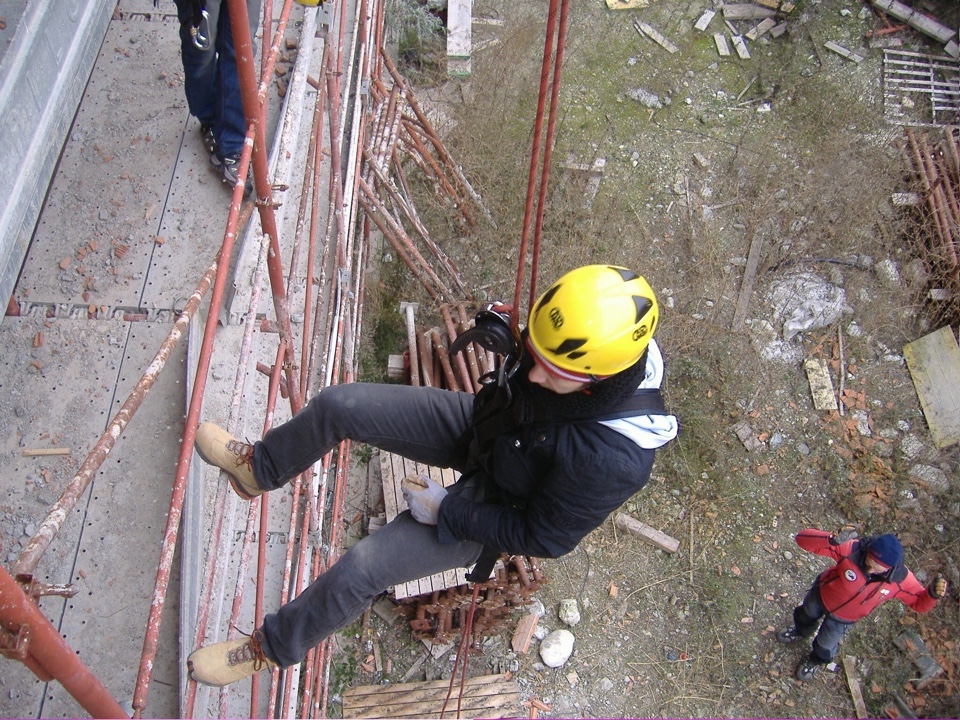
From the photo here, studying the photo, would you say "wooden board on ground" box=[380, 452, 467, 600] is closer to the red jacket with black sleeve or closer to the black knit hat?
the red jacket with black sleeve

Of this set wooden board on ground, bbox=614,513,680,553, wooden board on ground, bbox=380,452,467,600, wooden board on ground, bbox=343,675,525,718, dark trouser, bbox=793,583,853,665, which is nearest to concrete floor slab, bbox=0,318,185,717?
wooden board on ground, bbox=380,452,467,600

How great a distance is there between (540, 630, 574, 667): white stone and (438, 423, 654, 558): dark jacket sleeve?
3.28 metres

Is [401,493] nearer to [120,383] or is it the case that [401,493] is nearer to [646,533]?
[646,533]

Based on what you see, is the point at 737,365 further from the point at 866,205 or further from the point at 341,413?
the point at 341,413

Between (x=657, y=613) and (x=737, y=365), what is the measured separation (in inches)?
102

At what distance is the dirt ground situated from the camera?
6035mm

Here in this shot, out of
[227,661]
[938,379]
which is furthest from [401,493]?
[938,379]

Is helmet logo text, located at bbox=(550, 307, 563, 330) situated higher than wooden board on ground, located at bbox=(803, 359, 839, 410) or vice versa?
helmet logo text, located at bbox=(550, 307, 563, 330)

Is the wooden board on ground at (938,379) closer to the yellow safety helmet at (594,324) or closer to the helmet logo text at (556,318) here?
the yellow safety helmet at (594,324)

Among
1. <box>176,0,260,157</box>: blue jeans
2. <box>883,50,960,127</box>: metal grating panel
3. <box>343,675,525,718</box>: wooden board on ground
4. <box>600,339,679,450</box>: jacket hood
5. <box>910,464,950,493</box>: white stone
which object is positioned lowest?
<box>343,675,525,718</box>: wooden board on ground

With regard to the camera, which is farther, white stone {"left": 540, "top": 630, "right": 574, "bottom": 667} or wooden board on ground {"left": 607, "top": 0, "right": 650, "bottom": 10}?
wooden board on ground {"left": 607, "top": 0, "right": 650, "bottom": 10}

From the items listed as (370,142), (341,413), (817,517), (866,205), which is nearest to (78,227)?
(341,413)

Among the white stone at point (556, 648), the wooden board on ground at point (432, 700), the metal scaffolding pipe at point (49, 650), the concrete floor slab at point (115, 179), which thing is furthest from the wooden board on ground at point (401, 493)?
the metal scaffolding pipe at point (49, 650)

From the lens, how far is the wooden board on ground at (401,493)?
18.4ft
